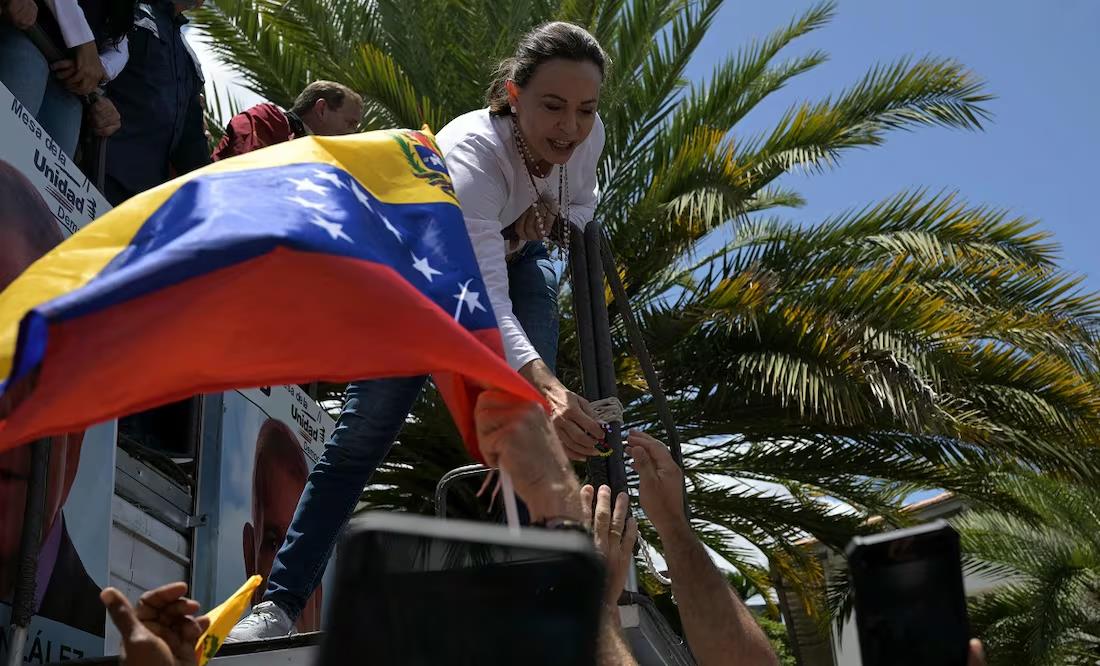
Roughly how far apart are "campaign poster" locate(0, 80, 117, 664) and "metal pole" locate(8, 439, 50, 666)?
0.12 m

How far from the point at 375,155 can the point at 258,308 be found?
0.67m

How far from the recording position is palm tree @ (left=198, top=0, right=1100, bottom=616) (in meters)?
8.64

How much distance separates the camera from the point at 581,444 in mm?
2590

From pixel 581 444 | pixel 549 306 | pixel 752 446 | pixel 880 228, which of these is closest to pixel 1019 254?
pixel 880 228

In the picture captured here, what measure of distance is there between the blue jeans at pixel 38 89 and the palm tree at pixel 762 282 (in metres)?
5.13

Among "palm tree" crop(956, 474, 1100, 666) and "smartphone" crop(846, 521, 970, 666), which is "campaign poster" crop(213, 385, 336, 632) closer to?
"smartphone" crop(846, 521, 970, 666)

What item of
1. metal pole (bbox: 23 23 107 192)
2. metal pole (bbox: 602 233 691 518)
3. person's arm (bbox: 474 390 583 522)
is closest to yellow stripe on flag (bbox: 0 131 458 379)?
person's arm (bbox: 474 390 583 522)

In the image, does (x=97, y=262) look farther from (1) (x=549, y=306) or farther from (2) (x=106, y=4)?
(2) (x=106, y=4)

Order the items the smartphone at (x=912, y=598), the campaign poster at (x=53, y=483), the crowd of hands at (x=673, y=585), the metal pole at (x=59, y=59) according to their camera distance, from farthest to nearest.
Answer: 1. the metal pole at (x=59, y=59)
2. the campaign poster at (x=53, y=483)
3. the crowd of hands at (x=673, y=585)
4. the smartphone at (x=912, y=598)

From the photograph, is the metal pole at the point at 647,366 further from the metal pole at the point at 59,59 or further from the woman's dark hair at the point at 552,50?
the metal pole at the point at 59,59

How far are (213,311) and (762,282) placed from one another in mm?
7616

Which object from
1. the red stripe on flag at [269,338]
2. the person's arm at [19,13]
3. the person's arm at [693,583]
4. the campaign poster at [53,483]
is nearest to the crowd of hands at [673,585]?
the person's arm at [693,583]

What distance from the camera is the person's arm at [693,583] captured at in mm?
2387

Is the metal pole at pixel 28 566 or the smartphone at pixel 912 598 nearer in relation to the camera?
the smartphone at pixel 912 598
